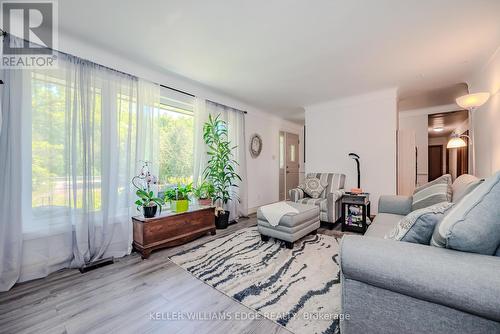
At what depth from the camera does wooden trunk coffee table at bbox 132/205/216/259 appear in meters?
2.48

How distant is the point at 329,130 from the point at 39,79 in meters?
4.58

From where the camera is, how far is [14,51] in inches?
74.6

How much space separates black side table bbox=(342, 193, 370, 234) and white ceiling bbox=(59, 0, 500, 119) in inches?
75.9

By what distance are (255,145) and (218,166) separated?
59.9 inches

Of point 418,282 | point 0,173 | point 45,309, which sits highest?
point 0,173

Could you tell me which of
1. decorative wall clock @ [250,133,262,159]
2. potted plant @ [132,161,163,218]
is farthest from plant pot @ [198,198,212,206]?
decorative wall clock @ [250,133,262,159]

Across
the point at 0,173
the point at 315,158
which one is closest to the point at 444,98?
the point at 315,158

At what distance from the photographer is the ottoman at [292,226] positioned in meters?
2.63

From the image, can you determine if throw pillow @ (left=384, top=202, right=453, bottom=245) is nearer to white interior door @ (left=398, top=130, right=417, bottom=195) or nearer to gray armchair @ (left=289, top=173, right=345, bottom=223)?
gray armchair @ (left=289, top=173, right=345, bottom=223)

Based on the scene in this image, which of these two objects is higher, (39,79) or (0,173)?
(39,79)

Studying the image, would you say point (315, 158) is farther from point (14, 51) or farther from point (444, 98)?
point (14, 51)

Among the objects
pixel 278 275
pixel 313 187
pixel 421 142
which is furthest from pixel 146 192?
pixel 421 142

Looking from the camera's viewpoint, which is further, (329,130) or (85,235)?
(329,130)

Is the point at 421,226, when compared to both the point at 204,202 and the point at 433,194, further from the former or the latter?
the point at 204,202
